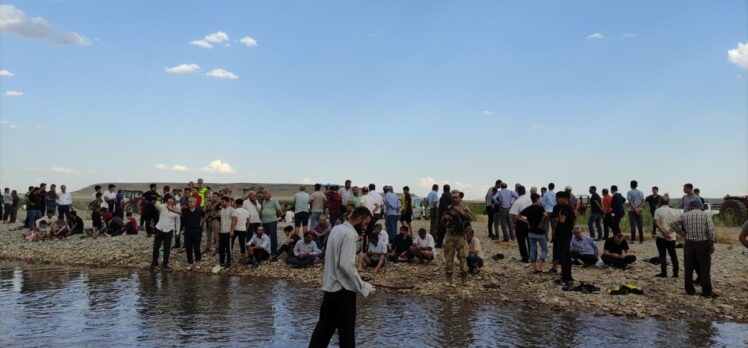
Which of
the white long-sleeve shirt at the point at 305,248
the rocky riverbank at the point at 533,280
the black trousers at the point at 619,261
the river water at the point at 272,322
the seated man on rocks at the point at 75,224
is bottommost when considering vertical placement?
the river water at the point at 272,322

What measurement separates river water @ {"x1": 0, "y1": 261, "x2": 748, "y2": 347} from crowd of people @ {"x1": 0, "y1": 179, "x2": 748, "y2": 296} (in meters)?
2.05

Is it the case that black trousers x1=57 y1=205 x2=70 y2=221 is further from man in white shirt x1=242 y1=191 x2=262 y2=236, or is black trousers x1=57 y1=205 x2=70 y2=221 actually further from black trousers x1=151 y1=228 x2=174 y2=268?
man in white shirt x1=242 y1=191 x2=262 y2=236

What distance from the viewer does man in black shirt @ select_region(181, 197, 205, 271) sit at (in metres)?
15.6

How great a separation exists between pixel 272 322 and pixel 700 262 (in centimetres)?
827

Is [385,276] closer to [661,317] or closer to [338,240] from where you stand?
[661,317]

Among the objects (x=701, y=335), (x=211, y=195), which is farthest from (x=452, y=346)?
(x=211, y=195)

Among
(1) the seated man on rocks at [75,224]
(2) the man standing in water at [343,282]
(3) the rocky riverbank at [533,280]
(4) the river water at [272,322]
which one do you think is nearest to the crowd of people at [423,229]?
(3) the rocky riverbank at [533,280]

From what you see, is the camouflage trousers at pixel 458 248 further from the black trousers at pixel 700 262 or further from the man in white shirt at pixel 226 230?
the man in white shirt at pixel 226 230

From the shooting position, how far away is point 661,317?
32.3 ft

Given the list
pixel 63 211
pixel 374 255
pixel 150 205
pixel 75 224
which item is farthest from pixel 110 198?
pixel 374 255

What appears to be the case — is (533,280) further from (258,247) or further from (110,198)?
(110,198)

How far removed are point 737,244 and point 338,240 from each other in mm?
18565

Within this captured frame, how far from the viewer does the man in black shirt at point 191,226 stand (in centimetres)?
1562

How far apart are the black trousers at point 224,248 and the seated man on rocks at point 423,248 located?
17.1ft
